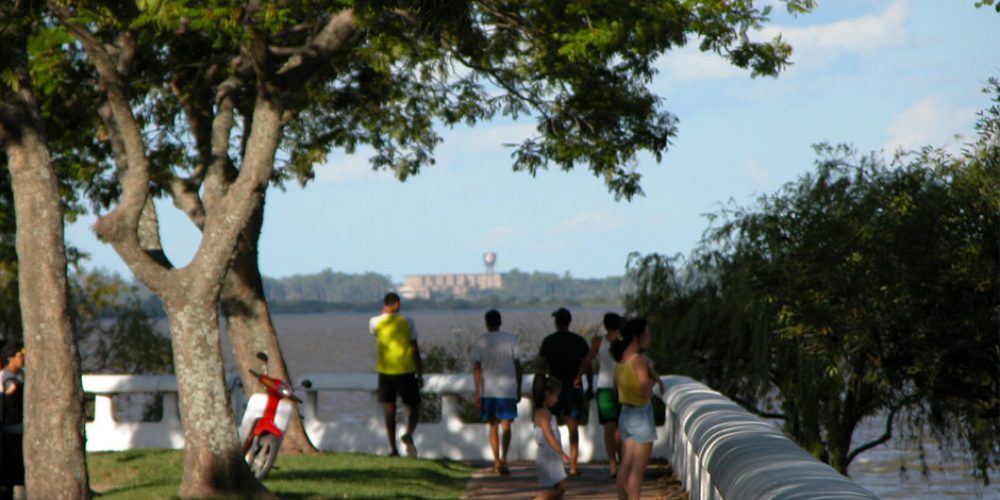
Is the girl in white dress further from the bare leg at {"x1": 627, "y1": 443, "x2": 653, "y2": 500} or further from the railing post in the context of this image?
the railing post

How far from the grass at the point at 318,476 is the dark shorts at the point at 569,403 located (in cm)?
127

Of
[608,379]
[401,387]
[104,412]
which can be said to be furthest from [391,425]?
[104,412]

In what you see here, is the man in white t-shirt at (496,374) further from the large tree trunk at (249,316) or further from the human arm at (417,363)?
the large tree trunk at (249,316)

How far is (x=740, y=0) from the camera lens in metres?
15.5

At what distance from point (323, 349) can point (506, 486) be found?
10578 cm

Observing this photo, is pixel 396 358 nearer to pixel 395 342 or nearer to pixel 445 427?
pixel 395 342

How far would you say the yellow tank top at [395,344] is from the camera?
16016 mm

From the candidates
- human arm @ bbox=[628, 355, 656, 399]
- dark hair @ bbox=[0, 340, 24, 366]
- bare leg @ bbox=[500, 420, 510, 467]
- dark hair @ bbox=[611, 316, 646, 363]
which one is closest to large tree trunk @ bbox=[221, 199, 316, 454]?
bare leg @ bbox=[500, 420, 510, 467]

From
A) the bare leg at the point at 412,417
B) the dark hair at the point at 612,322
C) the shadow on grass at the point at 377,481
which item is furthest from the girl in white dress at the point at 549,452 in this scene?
the bare leg at the point at 412,417

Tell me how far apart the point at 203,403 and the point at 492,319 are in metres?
3.73

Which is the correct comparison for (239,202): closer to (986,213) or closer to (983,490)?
(986,213)

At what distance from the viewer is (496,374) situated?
1469 cm

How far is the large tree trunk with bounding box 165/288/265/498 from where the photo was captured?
38.8 ft

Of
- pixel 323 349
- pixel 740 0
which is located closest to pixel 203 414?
pixel 740 0
